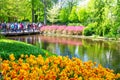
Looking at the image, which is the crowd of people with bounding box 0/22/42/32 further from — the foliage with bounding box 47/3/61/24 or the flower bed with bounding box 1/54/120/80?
the flower bed with bounding box 1/54/120/80

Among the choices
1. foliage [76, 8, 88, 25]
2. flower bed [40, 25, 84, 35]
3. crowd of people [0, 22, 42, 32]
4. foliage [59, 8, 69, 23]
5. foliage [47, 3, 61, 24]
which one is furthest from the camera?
foliage [59, 8, 69, 23]

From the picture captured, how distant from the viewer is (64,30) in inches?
1636

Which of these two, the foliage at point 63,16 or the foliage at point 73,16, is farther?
the foliage at point 63,16

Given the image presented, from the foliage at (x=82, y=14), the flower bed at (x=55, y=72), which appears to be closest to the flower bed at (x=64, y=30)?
the foliage at (x=82, y=14)

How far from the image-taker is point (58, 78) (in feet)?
25.7

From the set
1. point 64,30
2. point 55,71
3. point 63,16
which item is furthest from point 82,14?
point 55,71

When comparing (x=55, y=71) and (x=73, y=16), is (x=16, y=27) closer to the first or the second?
(x=73, y=16)

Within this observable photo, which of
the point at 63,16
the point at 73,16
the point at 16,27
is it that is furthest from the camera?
the point at 63,16

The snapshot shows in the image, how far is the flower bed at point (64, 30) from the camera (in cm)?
3950

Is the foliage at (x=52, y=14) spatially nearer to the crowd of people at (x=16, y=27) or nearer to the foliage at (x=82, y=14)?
the foliage at (x=82, y=14)

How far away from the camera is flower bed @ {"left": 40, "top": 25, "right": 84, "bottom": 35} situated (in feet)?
130

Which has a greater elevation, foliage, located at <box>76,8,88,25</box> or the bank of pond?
→ foliage, located at <box>76,8,88,25</box>

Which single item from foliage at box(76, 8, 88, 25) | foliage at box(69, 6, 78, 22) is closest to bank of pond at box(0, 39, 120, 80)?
foliage at box(76, 8, 88, 25)

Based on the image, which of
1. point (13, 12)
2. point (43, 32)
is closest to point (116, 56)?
point (13, 12)
